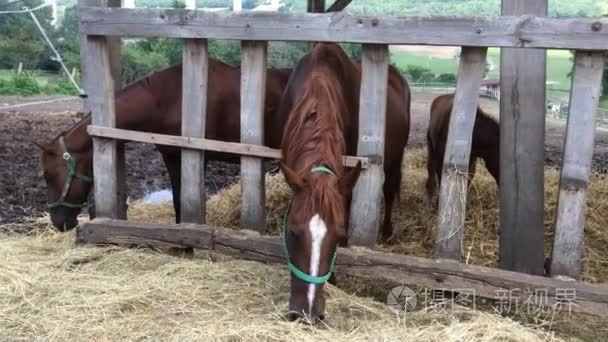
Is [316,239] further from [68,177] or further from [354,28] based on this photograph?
[68,177]

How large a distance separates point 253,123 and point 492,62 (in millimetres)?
9580

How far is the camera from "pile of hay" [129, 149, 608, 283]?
178 inches

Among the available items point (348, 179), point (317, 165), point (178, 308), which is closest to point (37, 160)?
point (178, 308)

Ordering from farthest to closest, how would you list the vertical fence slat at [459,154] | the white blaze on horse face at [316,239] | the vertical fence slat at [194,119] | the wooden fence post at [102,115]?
1. the wooden fence post at [102,115]
2. the vertical fence slat at [194,119]
3. the vertical fence slat at [459,154]
4. the white blaze on horse face at [316,239]

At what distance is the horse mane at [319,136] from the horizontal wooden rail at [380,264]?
29.5 inches

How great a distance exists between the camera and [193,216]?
3.98 metres

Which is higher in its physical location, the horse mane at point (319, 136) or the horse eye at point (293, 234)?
the horse mane at point (319, 136)

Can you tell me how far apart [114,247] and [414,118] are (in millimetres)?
8630

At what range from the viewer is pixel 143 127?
14.9 feet

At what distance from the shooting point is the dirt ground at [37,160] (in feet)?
18.7

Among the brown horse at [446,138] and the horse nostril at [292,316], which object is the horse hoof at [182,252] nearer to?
the horse nostril at [292,316]

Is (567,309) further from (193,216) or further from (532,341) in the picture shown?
(193,216)

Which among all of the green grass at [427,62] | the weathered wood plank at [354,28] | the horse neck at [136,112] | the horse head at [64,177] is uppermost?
the green grass at [427,62]

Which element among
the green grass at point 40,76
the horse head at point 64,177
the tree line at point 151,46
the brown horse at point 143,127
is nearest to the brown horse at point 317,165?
the brown horse at point 143,127
